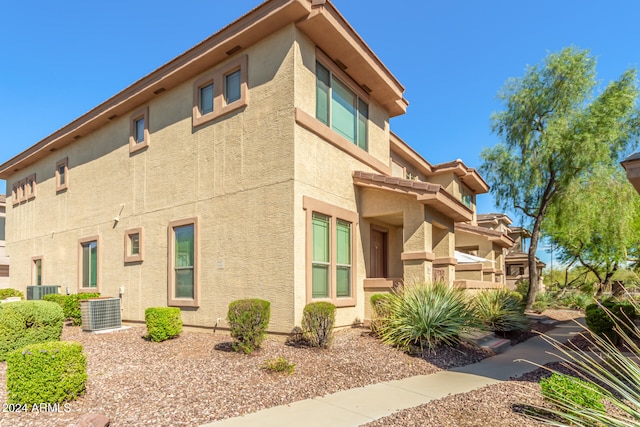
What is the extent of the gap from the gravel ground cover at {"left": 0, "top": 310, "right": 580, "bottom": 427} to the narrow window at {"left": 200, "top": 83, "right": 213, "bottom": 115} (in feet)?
20.9

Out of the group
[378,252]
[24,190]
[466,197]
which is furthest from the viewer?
[466,197]

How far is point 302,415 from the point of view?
565 cm

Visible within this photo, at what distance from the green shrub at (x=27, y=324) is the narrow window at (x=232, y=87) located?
21.9 feet

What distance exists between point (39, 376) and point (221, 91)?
8513mm

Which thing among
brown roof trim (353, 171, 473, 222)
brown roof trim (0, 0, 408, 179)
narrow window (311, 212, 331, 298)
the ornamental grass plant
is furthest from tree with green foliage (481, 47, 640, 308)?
the ornamental grass plant

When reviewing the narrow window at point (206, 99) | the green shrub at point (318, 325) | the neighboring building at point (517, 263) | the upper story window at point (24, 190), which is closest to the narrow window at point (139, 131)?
the narrow window at point (206, 99)

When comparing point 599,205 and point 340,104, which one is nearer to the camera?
point 340,104

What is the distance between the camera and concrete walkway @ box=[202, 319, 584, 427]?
5.44 m

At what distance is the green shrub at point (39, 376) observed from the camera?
5520 millimetres

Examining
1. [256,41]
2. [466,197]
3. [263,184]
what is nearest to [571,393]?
[263,184]

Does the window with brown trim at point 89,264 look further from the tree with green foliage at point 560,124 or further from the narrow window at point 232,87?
the tree with green foliage at point 560,124

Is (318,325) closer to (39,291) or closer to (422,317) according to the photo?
(422,317)

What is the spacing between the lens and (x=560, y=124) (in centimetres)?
1791

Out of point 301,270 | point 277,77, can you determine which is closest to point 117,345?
point 301,270
